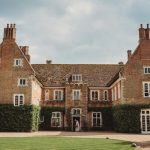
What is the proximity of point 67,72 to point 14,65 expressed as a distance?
12.5 m

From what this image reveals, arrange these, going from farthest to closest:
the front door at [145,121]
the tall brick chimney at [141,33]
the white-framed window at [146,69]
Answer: the tall brick chimney at [141,33]
the white-framed window at [146,69]
the front door at [145,121]

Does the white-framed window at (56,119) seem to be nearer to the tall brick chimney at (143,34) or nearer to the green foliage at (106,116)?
the green foliage at (106,116)

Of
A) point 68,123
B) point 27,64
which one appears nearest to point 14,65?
point 27,64

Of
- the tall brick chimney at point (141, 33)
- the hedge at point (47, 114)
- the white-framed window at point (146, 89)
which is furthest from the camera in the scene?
the hedge at point (47, 114)

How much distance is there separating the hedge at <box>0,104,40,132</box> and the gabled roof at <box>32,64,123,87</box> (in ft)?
30.9

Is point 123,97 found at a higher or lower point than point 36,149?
higher

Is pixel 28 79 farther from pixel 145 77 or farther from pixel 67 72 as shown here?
pixel 145 77

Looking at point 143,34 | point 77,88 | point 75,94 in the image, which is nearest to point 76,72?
point 77,88

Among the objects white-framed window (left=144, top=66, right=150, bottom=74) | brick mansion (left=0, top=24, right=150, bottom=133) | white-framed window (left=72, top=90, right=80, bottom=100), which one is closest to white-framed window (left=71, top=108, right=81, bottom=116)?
brick mansion (left=0, top=24, right=150, bottom=133)

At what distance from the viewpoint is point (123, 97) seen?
41219 millimetres

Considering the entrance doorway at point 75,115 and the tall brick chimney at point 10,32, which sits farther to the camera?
→ the entrance doorway at point 75,115

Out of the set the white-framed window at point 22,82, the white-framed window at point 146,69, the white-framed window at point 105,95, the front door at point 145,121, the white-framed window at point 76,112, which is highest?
the white-framed window at point 146,69

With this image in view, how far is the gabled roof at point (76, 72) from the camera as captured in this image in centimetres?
5309

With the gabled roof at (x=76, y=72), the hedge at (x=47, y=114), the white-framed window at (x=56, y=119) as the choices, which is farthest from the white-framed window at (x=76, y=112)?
the gabled roof at (x=76, y=72)
